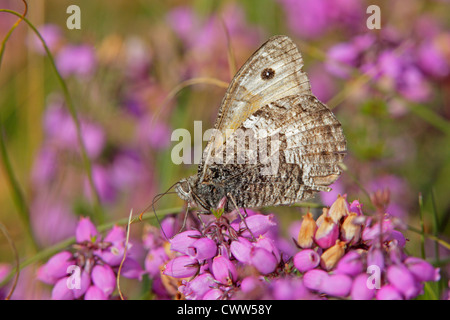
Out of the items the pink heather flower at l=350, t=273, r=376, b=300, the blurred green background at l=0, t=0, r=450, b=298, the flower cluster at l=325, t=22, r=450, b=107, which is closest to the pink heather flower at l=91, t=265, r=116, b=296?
the pink heather flower at l=350, t=273, r=376, b=300

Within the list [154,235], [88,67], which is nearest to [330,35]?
[88,67]

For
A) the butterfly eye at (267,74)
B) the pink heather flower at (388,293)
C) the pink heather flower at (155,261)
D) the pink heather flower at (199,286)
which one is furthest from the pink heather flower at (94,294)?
the butterfly eye at (267,74)

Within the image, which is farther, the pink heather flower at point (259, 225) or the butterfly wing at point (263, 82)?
the butterfly wing at point (263, 82)

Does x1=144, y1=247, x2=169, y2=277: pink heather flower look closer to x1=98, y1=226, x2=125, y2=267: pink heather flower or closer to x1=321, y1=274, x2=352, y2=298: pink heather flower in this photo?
x1=98, y1=226, x2=125, y2=267: pink heather flower

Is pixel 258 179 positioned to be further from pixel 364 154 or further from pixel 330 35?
pixel 330 35

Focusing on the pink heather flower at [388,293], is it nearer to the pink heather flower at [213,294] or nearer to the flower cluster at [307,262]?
the flower cluster at [307,262]

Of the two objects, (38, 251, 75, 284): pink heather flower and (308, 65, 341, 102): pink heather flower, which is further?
(308, 65, 341, 102): pink heather flower
